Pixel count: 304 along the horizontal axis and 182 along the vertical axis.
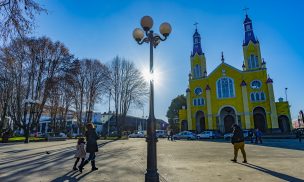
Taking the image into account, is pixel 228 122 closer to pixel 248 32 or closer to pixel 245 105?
pixel 245 105

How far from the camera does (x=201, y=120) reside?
4478 cm

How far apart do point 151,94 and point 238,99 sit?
38604 mm

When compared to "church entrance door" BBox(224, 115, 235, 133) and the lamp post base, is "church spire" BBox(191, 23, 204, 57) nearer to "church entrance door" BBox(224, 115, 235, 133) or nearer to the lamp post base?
"church entrance door" BBox(224, 115, 235, 133)

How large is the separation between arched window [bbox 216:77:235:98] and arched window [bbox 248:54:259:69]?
16.9 feet

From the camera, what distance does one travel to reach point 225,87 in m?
42.7

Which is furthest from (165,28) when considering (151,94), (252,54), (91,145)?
(252,54)

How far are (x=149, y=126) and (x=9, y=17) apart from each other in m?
5.11

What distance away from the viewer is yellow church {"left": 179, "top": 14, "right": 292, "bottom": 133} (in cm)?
3862

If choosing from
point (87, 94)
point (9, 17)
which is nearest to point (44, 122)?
point (87, 94)

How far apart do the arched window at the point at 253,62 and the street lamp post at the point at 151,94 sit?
40.7m

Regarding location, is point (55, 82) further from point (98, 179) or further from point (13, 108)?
point (98, 179)

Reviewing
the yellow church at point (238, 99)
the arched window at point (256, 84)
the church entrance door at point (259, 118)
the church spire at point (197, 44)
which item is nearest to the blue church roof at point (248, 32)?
the yellow church at point (238, 99)

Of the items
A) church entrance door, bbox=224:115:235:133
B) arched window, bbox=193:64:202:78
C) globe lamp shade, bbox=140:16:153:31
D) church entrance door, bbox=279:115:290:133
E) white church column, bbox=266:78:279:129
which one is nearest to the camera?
globe lamp shade, bbox=140:16:153:31

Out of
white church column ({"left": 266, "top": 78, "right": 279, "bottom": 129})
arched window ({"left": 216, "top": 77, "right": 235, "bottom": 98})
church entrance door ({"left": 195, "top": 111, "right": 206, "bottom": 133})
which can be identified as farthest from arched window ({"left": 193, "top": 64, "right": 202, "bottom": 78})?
white church column ({"left": 266, "top": 78, "right": 279, "bottom": 129})
